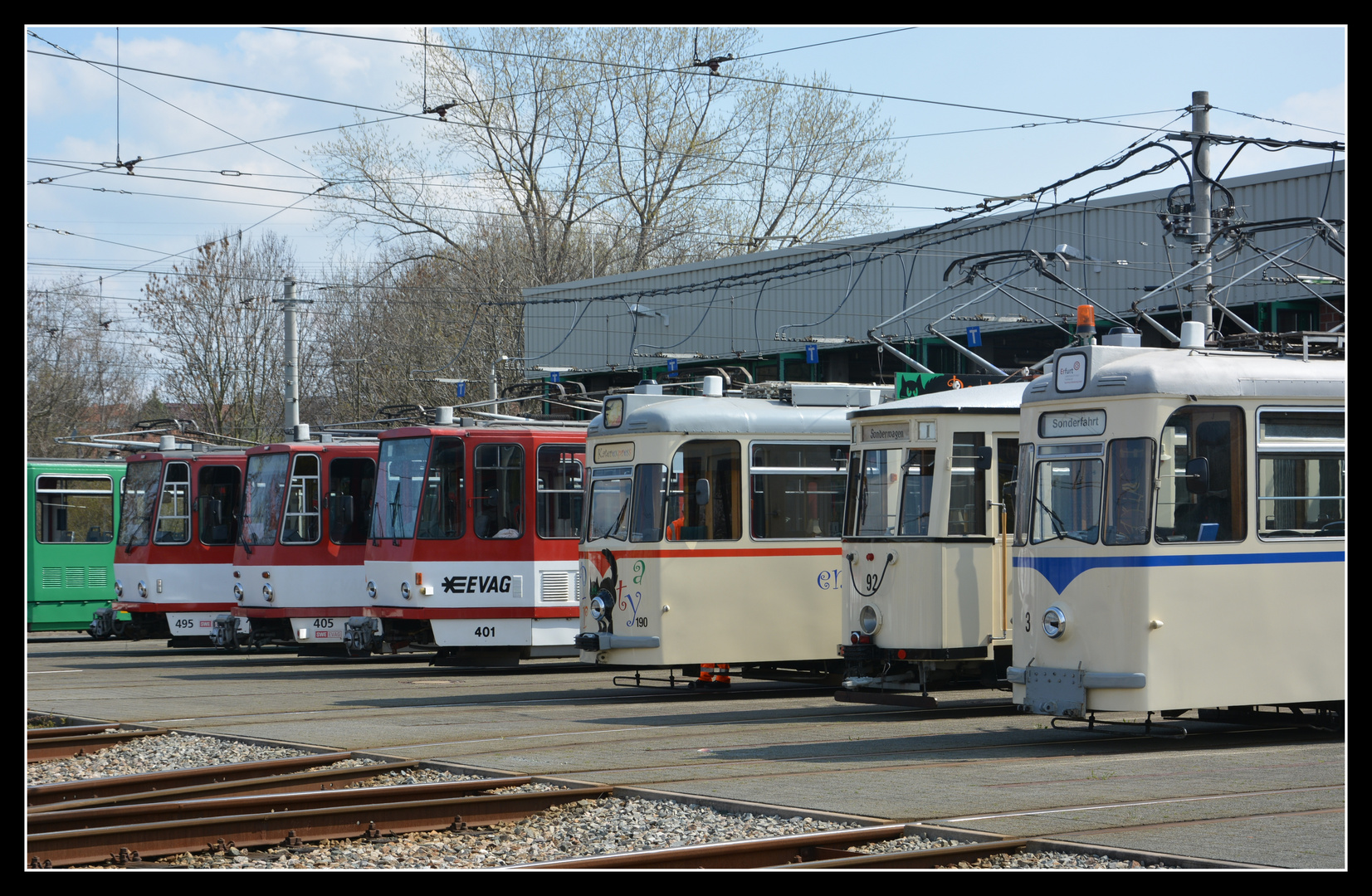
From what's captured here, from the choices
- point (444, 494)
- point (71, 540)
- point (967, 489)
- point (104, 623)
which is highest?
point (967, 489)

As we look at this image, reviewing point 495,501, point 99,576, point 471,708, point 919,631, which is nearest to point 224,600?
point 99,576

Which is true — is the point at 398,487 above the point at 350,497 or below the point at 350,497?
above

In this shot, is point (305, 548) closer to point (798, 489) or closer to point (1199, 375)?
point (798, 489)

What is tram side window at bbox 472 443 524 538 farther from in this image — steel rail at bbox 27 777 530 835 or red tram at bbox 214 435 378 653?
steel rail at bbox 27 777 530 835

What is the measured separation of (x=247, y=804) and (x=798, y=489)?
8395mm

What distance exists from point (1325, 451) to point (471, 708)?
8100mm

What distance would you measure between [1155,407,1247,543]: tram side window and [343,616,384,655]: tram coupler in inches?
448

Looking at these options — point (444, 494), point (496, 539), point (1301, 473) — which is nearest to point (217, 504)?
point (444, 494)

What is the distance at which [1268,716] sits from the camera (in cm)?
1286

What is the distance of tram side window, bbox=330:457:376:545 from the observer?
2292 cm

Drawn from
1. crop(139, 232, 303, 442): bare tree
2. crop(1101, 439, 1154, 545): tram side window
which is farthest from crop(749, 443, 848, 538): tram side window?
crop(139, 232, 303, 442): bare tree

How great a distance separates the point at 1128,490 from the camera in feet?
38.1

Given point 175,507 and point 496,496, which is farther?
point 175,507
